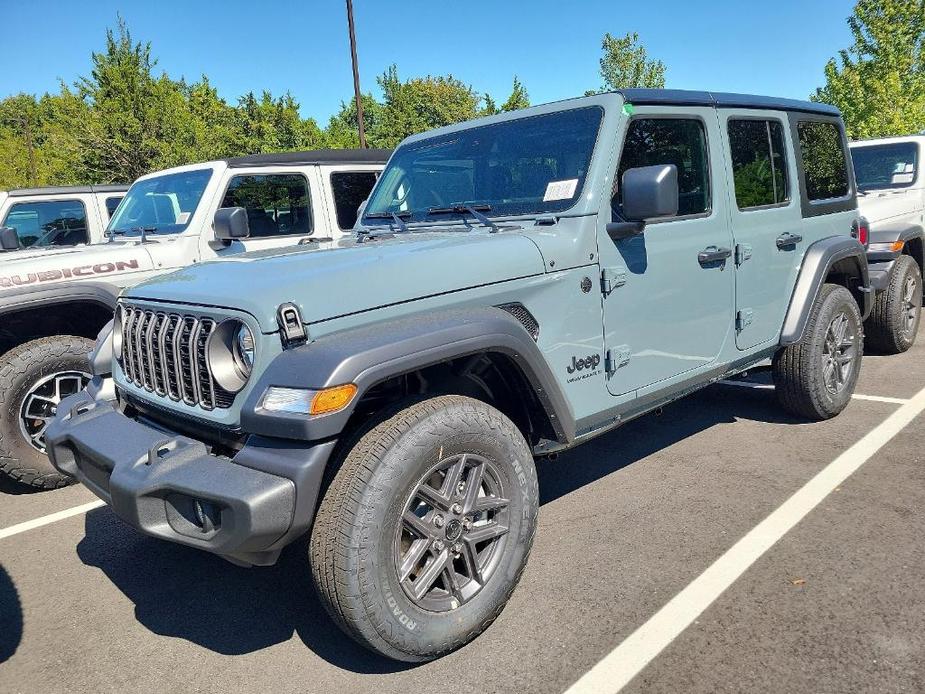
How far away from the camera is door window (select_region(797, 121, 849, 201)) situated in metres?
4.52

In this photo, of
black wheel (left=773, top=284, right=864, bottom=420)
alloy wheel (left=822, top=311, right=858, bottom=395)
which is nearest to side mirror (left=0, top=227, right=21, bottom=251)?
black wheel (left=773, top=284, right=864, bottom=420)

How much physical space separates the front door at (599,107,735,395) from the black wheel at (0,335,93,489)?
334 cm

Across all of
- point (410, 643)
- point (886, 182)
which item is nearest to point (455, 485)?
point (410, 643)

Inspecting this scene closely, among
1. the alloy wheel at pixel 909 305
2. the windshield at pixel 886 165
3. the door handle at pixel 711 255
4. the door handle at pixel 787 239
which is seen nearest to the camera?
the door handle at pixel 711 255

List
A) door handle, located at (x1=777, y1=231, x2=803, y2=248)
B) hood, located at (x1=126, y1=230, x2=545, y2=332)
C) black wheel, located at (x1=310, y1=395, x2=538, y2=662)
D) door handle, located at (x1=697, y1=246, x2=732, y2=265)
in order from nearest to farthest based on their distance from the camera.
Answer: black wheel, located at (x1=310, y1=395, x2=538, y2=662)
hood, located at (x1=126, y1=230, x2=545, y2=332)
door handle, located at (x1=697, y1=246, x2=732, y2=265)
door handle, located at (x1=777, y1=231, x2=803, y2=248)

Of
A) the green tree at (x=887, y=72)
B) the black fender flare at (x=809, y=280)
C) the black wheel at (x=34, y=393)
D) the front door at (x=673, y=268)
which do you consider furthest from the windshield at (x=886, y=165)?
the green tree at (x=887, y=72)

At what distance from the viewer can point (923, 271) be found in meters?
7.14

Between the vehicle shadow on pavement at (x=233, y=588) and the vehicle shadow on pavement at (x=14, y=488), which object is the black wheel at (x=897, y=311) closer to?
the vehicle shadow on pavement at (x=233, y=588)

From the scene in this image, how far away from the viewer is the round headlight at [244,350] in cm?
240

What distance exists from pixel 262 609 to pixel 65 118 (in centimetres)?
2219

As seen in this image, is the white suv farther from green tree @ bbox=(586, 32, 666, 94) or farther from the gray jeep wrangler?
green tree @ bbox=(586, 32, 666, 94)

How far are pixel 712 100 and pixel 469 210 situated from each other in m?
1.50

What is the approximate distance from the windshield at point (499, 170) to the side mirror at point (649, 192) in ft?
0.77

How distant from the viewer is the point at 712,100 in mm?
3789
